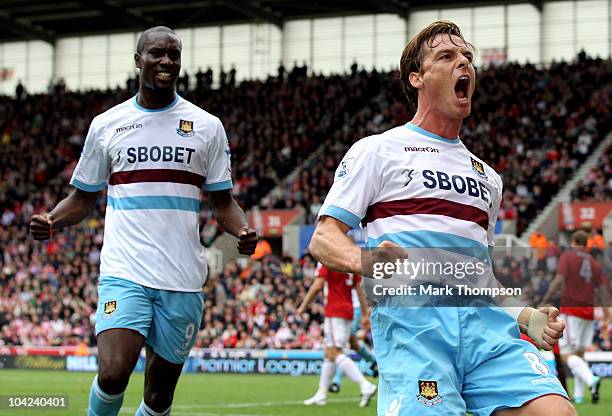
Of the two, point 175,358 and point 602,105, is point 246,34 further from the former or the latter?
point 175,358

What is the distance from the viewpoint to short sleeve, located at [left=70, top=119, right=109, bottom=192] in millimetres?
7102

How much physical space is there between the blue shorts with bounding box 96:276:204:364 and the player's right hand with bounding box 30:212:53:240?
0.46 m

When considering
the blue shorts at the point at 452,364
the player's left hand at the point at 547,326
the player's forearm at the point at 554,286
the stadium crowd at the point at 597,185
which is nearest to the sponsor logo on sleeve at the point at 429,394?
the blue shorts at the point at 452,364

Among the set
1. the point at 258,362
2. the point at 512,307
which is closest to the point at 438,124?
the point at 512,307

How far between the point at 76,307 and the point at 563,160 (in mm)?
14220

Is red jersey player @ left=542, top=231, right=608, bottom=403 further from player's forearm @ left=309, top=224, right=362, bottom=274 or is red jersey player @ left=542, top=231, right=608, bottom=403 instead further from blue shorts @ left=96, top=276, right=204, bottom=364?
player's forearm @ left=309, top=224, right=362, bottom=274

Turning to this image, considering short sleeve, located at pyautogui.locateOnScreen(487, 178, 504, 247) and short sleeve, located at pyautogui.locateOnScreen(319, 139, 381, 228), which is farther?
short sleeve, located at pyautogui.locateOnScreen(487, 178, 504, 247)

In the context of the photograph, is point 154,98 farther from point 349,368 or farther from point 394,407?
point 349,368

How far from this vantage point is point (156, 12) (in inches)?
1889

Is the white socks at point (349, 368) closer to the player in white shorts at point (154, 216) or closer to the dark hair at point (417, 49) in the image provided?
the player in white shorts at point (154, 216)

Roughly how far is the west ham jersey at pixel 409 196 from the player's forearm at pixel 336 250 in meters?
0.11

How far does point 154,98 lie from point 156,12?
41992mm

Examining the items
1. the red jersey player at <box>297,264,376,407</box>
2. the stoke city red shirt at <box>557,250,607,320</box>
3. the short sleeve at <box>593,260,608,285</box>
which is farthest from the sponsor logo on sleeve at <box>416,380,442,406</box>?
the red jersey player at <box>297,264,376,407</box>

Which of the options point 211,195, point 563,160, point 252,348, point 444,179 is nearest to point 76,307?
point 252,348
